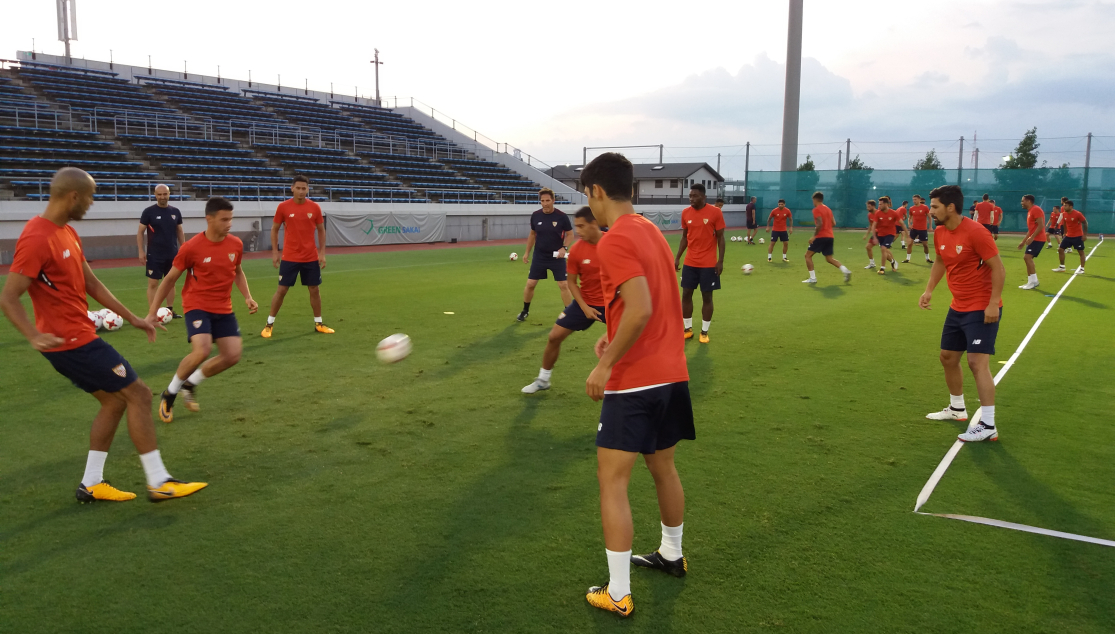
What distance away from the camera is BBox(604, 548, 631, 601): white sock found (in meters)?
3.34

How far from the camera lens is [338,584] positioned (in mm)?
3639

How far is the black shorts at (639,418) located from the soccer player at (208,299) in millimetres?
4476

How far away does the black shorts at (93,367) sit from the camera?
4.39 m

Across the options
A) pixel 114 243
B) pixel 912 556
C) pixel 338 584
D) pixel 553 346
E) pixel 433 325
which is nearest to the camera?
pixel 338 584

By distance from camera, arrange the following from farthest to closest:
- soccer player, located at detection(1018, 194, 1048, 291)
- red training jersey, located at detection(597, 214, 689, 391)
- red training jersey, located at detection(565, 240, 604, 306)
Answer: soccer player, located at detection(1018, 194, 1048, 291), red training jersey, located at detection(565, 240, 604, 306), red training jersey, located at detection(597, 214, 689, 391)

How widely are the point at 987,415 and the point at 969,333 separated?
2.27 ft

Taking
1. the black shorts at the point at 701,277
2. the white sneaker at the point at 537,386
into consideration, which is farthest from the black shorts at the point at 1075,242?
the white sneaker at the point at 537,386

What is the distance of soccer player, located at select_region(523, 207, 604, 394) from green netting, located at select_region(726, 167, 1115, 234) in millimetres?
41743

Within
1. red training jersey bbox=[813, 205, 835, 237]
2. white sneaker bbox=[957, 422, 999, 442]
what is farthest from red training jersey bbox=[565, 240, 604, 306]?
red training jersey bbox=[813, 205, 835, 237]

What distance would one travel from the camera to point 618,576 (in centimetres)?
336

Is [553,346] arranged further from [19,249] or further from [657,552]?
[19,249]

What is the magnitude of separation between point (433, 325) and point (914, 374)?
6942 mm

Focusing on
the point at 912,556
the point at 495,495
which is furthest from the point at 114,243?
the point at 912,556

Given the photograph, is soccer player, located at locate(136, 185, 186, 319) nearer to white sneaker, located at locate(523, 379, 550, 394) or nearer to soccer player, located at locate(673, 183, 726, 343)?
white sneaker, located at locate(523, 379, 550, 394)
